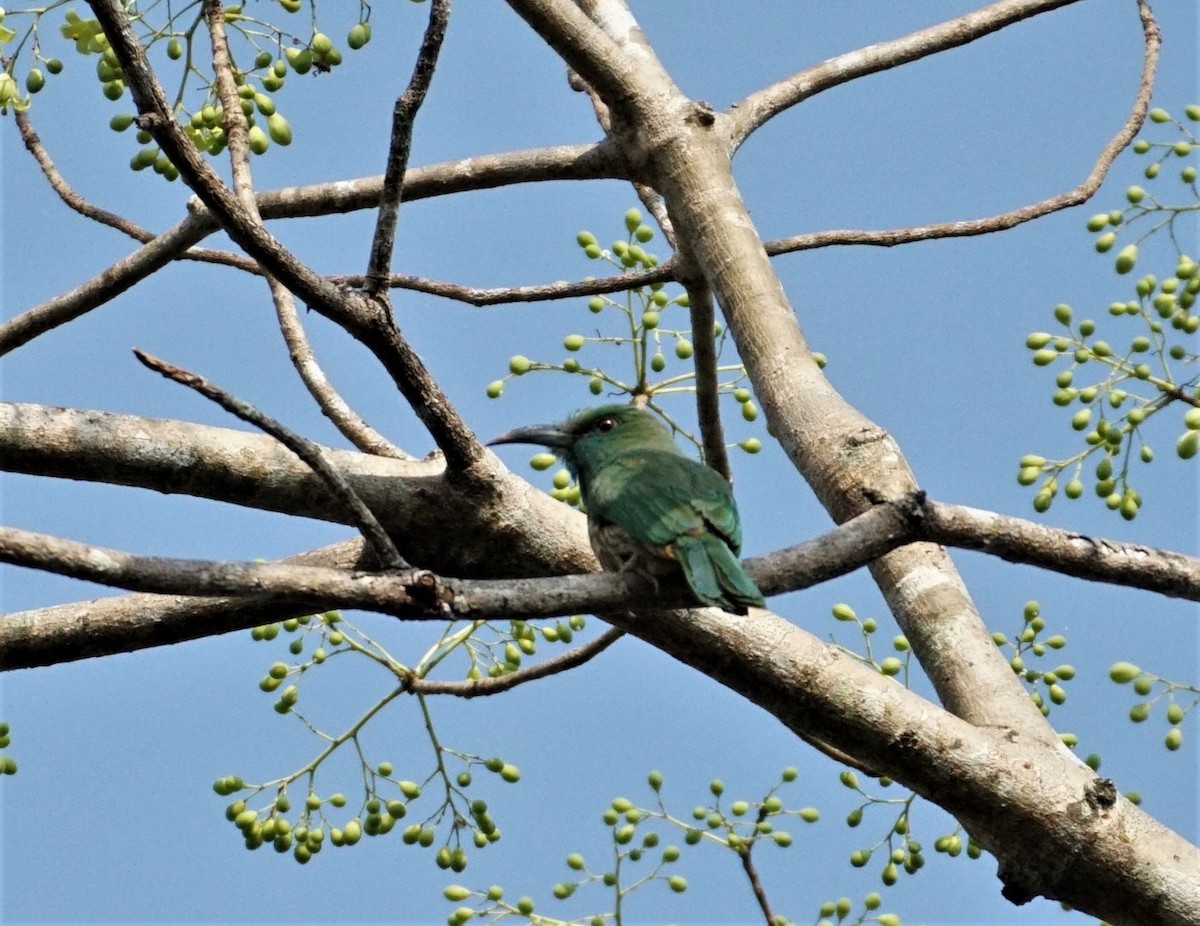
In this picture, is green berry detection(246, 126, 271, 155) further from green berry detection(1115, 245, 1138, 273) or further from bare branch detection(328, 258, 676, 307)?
green berry detection(1115, 245, 1138, 273)

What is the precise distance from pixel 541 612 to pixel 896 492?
1270 millimetres

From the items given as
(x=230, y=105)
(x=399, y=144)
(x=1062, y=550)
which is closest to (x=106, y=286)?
(x=230, y=105)

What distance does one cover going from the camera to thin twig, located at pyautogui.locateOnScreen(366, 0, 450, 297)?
3.07 metres

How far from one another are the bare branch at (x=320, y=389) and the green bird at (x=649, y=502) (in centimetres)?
49

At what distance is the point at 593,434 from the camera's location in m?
4.58

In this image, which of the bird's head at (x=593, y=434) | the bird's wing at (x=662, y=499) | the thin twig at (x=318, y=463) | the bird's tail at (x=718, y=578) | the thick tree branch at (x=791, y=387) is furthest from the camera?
the bird's head at (x=593, y=434)

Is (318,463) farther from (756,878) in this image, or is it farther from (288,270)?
(756,878)

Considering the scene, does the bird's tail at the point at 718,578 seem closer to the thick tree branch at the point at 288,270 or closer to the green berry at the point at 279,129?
the thick tree branch at the point at 288,270

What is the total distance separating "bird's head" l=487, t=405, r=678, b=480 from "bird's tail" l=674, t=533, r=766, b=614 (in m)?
1.16

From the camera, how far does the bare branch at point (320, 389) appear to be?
4.12 meters

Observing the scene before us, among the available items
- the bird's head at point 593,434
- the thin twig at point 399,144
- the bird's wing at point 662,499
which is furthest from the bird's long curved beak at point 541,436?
the thin twig at point 399,144

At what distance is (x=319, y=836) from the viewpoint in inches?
186

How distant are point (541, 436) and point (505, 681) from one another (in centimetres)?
78

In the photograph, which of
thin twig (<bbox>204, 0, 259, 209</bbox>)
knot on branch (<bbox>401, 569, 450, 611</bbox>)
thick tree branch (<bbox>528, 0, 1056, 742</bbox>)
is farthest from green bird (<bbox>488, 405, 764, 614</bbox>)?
thin twig (<bbox>204, 0, 259, 209</bbox>)
